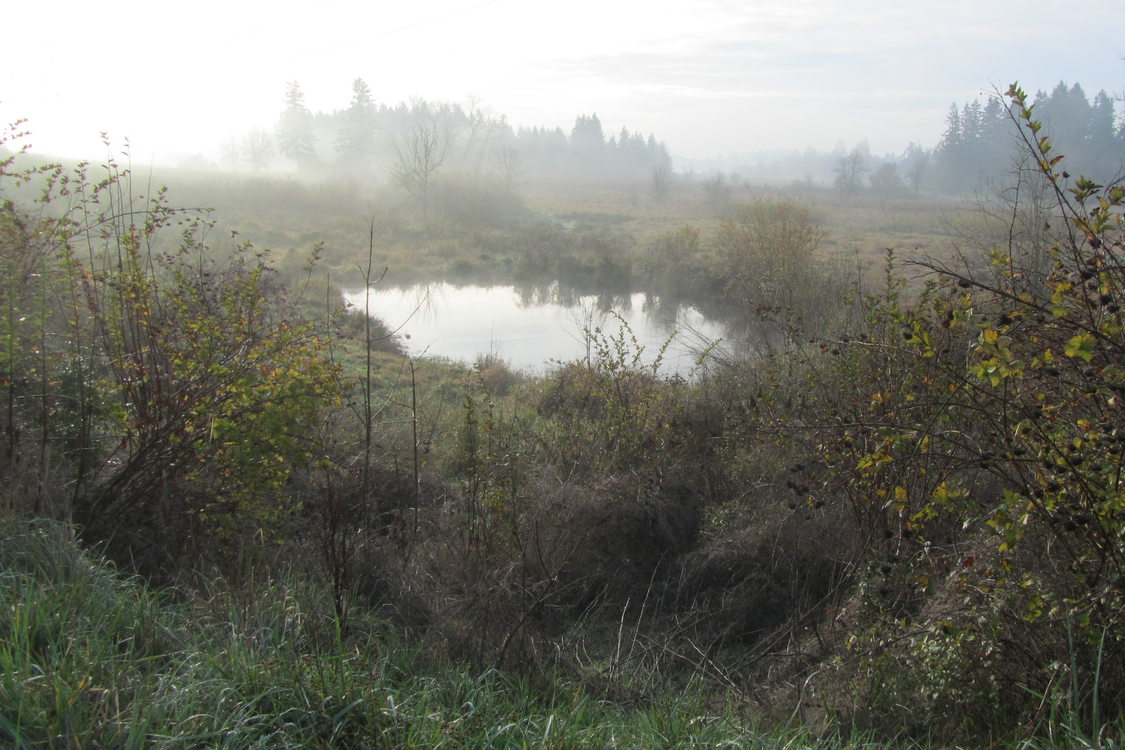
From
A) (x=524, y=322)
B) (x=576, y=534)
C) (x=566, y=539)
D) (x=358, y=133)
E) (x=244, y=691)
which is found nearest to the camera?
(x=244, y=691)

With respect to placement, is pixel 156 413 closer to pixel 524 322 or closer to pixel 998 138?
pixel 524 322

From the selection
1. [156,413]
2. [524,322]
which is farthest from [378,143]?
[156,413]

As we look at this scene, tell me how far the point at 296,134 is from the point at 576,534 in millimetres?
72884

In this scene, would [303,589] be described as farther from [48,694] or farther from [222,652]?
[48,694]

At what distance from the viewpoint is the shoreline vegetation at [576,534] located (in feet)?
9.29

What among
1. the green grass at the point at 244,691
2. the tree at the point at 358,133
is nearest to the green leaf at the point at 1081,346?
the green grass at the point at 244,691

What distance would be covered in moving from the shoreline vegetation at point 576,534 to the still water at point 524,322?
8103 millimetres

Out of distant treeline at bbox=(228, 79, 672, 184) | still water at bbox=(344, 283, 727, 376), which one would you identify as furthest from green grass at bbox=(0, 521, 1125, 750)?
distant treeline at bbox=(228, 79, 672, 184)

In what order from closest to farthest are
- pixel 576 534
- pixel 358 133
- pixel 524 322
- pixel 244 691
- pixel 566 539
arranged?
pixel 244 691 < pixel 566 539 < pixel 576 534 < pixel 524 322 < pixel 358 133

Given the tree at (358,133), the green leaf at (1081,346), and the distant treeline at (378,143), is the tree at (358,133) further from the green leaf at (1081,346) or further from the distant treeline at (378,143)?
the green leaf at (1081,346)

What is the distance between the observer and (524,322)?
24.3m

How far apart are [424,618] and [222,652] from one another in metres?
2.01

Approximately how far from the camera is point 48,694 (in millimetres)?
2346

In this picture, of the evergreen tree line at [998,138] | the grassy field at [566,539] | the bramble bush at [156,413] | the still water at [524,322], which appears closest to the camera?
the grassy field at [566,539]
